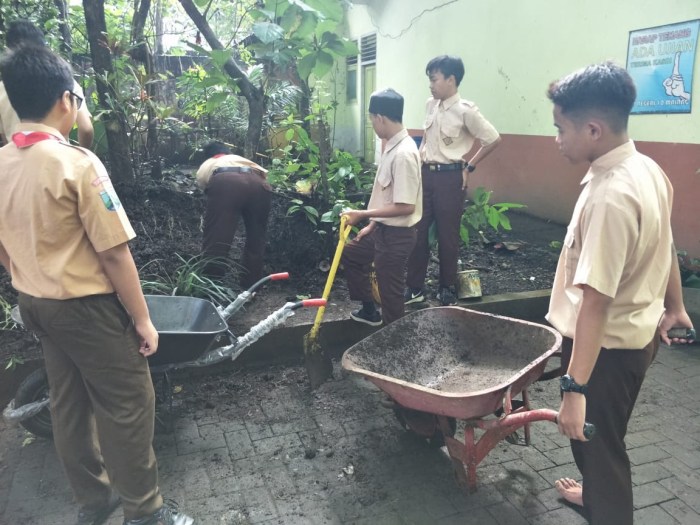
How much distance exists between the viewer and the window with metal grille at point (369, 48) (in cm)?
1198

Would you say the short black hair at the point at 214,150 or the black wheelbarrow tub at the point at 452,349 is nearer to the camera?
the black wheelbarrow tub at the point at 452,349

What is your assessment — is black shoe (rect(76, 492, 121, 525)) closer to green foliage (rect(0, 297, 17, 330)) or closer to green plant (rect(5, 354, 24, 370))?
green plant (rect(5, 354, 24, 370))

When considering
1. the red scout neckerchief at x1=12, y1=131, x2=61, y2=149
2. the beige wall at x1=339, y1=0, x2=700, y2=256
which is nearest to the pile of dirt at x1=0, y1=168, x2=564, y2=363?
the beige wall at x1=339, y1=0, x2=700, y2=256

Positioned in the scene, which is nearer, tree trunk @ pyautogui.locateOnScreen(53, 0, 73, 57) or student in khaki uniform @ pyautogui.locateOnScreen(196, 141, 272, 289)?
student in khaki uniform @ pyautogui.locateOnScreen(196, 141, 272, 289)

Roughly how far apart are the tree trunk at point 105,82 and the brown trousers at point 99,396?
373 centimetres

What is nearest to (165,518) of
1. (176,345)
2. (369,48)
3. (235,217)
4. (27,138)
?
(176,345)

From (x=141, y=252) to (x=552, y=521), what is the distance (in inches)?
152

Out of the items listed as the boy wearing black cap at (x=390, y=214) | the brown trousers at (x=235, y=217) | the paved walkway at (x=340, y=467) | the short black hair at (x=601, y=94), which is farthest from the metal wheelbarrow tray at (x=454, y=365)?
the brown trousers at (x=235, y=217)

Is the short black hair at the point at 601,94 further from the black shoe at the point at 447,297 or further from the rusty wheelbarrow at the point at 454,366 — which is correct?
the black shoe at the point at 447,297

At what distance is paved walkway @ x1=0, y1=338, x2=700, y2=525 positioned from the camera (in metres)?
2.59

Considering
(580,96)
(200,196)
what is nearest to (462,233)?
(200,196)

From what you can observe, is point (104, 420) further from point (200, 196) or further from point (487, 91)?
point (487, 91)

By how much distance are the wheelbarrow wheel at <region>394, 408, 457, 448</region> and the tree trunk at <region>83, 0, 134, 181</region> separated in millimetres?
4176

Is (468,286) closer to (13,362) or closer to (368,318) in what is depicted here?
(368,318)
